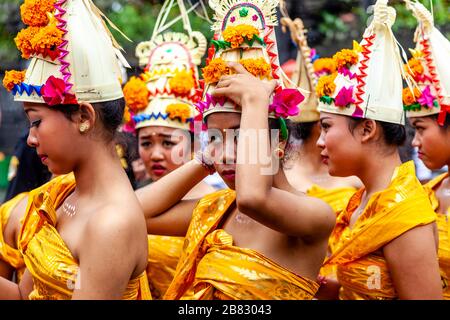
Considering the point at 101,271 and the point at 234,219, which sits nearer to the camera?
the point at 101,271

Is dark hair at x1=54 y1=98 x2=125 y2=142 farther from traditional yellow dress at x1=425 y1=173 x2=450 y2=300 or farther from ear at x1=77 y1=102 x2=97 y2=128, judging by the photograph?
traditional yellow dress at x1=425 y1=173 x2=450 y2=300

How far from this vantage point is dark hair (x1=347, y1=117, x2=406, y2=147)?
4.02 m

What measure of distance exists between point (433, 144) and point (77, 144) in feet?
7.76

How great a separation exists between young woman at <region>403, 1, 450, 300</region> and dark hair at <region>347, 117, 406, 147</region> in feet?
1.64

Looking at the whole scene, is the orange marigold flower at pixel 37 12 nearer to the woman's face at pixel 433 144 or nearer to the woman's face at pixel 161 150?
the woman's face at pixel 161 150

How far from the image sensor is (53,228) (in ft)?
10.6

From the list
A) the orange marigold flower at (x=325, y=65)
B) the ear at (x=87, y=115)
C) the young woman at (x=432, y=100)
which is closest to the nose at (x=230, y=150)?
the ear at (x=87, y=115)

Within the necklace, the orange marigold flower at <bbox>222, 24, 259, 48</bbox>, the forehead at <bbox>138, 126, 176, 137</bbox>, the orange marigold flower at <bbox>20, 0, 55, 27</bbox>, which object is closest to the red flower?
the orange marigold flower at <bbox>20, 0, 55, 27</bbox>

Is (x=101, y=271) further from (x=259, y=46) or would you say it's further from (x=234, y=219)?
(x=259, y=46)

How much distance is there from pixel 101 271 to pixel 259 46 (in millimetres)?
1245

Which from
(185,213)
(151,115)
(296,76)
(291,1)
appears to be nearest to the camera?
(185,213)

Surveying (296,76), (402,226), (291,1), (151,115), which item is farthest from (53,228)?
(291,1)

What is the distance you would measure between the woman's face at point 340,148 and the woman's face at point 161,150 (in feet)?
4.83
